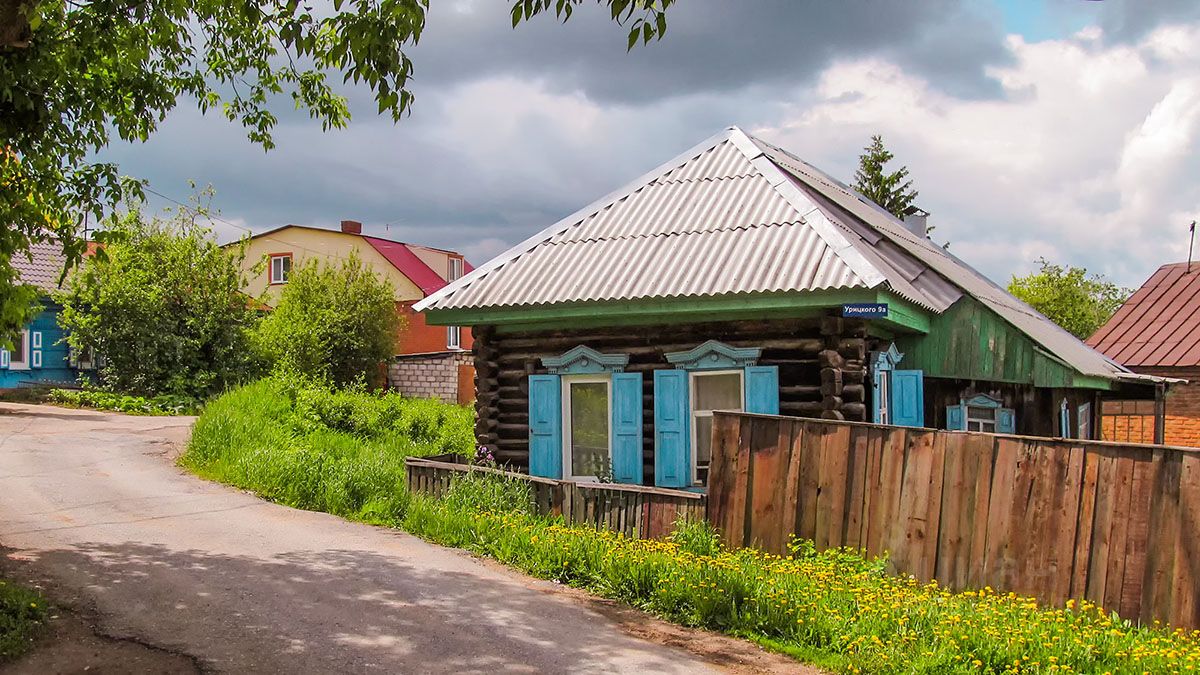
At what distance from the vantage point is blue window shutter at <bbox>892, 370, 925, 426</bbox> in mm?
12141

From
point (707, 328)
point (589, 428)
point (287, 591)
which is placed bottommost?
point (287, 591)

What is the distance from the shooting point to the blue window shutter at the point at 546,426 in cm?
1255

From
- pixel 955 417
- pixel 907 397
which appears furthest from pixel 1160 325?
pixel 907 397

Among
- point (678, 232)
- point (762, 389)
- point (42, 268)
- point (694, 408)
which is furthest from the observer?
point (42, 268)

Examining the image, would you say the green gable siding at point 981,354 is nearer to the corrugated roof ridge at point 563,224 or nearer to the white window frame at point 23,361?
the corrugated roof ridge at point 563,224

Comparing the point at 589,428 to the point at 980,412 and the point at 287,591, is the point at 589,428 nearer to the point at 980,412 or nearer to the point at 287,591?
the point at 287,591

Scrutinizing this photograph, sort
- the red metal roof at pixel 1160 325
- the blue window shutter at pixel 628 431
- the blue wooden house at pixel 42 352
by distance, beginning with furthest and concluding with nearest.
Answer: the blue wooden house at pixel 42 352
the red metal roof at pixel 1160 325
the blue window shutter at pixel 628 431

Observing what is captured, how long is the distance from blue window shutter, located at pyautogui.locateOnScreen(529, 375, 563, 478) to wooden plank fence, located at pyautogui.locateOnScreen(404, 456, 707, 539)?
57.7 inches

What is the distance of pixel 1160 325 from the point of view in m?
26.8

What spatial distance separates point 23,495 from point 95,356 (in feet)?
58.0

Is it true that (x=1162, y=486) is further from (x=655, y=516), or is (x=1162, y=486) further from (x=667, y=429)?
(x=667, y=429)

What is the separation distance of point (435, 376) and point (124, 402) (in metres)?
9.21

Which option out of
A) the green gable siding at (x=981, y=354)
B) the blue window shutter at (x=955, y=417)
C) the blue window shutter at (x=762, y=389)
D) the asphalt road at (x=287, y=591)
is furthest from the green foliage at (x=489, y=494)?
the blue window shutter at (x=955, y=417)

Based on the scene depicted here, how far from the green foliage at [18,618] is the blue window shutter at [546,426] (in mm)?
6120
